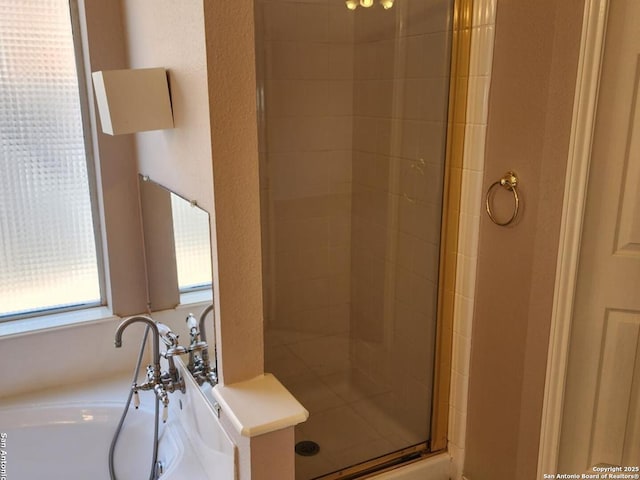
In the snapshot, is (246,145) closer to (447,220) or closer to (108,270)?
(447,220)

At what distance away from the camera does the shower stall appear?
183 centimetres

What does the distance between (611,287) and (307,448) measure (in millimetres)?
1052

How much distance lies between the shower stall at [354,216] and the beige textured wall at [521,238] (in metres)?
0.20

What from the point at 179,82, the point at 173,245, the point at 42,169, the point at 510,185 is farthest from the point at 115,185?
the point at 510,185

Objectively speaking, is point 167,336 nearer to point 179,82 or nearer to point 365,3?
point 179,82

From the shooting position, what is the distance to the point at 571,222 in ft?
4.90

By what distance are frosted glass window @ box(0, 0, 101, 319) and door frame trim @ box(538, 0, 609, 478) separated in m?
1.62

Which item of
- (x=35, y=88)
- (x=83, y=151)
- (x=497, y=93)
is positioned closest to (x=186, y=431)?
(x=83, y=151)

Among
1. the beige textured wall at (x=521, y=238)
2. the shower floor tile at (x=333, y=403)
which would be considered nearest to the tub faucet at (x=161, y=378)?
the shower floor tile at (x=333, y=403)

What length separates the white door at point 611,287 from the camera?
140cm

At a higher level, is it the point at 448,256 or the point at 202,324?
the point at 448,256

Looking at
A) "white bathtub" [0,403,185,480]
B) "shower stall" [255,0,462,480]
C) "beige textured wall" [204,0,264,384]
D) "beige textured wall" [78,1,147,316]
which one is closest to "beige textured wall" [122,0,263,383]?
"beige textured wall" [204,0,264,384]

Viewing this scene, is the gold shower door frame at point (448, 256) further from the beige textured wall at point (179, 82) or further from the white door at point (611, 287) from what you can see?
the beige textured wall at point (179, 82)

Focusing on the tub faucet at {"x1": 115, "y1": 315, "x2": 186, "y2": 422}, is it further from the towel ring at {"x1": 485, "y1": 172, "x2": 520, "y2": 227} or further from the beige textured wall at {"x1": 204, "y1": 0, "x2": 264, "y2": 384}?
the towel ring at {"x1": 485, "y1": 172, "x2": 520, "y2": 227}
